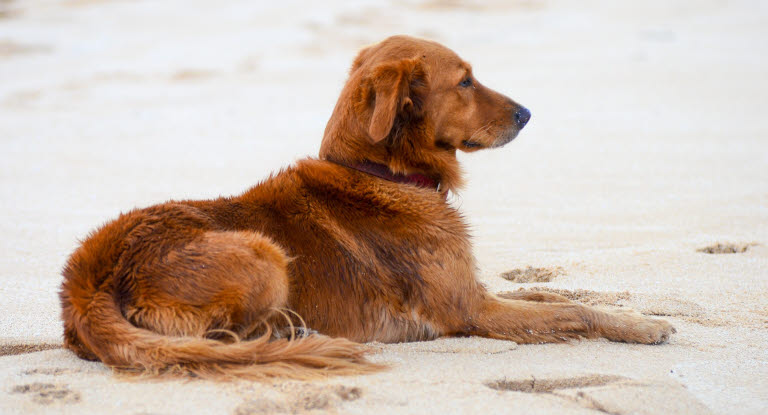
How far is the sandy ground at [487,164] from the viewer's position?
3.23 meters

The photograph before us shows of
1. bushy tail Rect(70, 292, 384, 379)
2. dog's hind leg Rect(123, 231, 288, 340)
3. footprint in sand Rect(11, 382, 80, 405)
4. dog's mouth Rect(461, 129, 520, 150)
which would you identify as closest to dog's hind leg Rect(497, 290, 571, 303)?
dog's mouth Rect(461, 129, 520, 150)

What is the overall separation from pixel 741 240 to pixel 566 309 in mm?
2307

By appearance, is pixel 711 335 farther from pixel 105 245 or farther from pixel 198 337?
pixel 105 245

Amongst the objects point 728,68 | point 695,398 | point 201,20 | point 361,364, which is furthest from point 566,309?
point 201,20

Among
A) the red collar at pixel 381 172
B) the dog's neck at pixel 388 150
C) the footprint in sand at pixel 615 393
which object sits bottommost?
the footprint in sand at pixel 615 393

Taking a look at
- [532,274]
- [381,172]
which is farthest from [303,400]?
[532,274]

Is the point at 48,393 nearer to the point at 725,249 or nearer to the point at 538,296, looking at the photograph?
the point at 538,296

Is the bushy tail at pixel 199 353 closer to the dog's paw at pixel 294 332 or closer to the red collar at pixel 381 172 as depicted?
the dog's paw at pixel 294 332

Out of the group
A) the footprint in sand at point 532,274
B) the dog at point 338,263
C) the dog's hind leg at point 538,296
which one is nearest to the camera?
the dog at point 338,263

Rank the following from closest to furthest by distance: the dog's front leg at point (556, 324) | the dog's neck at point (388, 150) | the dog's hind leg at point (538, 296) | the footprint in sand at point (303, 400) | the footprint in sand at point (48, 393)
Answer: the footprint in sand at point (303, 400) → the footprint in sand at point (48, 393) → the dog's front leg at point (556, 324) → the dog's neck at point (388, 150) → the dog's hind leg at point (538, 296)

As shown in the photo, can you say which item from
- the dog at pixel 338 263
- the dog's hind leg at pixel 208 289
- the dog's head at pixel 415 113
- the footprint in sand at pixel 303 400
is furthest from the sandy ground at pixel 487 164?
the dog's head at pixel 415 113

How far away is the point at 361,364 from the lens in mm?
3385

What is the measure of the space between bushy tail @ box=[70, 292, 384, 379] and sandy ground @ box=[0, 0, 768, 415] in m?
0.09

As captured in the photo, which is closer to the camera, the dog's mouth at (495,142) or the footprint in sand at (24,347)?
the footprint in sand at (24,347)
